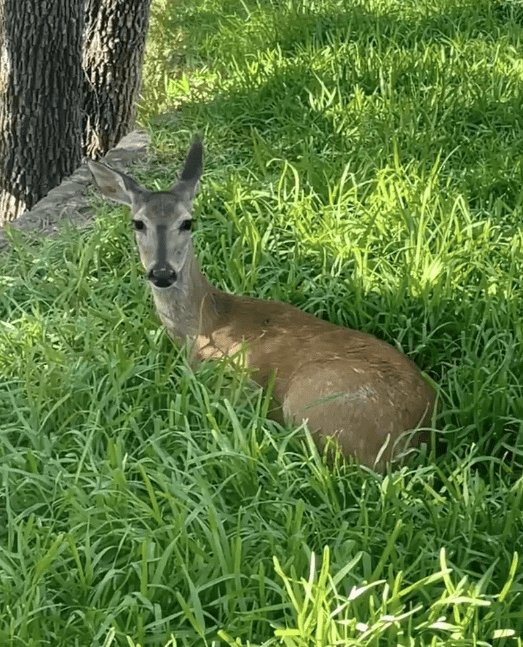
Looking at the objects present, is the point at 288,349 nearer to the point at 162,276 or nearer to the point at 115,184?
the point at 162,276

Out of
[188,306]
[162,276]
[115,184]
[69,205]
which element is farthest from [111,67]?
[162,276]

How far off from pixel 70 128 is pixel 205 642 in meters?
4.24

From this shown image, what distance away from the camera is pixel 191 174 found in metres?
4.02

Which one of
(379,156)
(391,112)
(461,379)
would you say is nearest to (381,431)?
(461,379)

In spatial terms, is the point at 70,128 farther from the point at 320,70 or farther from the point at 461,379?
the point at 461,379

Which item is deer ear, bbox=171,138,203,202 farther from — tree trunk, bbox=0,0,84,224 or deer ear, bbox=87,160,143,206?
tree trunk, bbox=0,0,84,224

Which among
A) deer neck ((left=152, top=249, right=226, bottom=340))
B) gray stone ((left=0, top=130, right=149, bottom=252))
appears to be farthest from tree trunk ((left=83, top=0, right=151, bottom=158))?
deer neck ((left=152, top=249, right=226, bottom=340))

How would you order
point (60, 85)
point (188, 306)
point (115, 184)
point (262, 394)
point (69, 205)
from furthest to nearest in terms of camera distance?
point (60, 85) < point (69, 205) < point (115, 184) < point (188, 306) < point (262, 394)

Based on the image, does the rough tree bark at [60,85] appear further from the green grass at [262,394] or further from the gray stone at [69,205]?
the green grass at [262,394]

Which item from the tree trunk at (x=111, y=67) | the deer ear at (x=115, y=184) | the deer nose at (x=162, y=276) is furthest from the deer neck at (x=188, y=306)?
the tree trunk at (x=111, y=67)

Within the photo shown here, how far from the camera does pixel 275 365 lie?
11.9ft

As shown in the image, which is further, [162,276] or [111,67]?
[111,67]

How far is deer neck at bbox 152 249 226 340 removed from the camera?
151 inches

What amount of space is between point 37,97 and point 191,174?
2.36 meters
